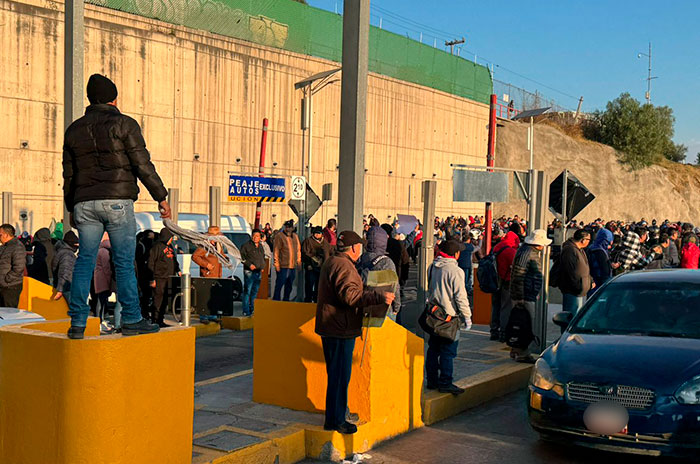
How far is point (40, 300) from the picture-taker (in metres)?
10.3

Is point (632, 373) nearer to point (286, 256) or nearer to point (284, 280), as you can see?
point (286, 256)

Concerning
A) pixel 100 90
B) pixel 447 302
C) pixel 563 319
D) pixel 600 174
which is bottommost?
pixel 563 319

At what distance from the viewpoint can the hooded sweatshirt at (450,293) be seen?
7.94 m

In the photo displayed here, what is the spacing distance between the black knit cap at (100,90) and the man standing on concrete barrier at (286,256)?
10.6 meters

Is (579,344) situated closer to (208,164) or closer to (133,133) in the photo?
(133,133)

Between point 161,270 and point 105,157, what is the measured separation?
24.2ft

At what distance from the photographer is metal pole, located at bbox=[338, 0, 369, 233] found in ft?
24.1

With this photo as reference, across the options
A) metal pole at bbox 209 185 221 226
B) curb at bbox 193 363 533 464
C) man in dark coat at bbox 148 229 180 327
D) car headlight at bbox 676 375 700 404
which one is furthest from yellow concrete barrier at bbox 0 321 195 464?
metal pole at bbox 209 185 221 226

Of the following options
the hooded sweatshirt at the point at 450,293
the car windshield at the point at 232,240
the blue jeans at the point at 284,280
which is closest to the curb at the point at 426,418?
the hooded sweatshirt at the point at 450,293

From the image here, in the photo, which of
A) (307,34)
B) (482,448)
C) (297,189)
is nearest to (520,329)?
(482,448)

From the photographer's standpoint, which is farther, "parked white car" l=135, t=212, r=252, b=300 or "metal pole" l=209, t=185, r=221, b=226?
"parked white car" l=135, t=212, r=252, b=300

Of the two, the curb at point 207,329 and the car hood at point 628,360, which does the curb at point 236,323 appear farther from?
the car hood at point 628,360

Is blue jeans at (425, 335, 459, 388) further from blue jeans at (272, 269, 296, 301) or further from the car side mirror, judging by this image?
blue jeans at (272, 269, 296, 301)

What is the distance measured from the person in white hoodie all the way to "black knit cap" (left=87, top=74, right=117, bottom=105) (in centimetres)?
424
